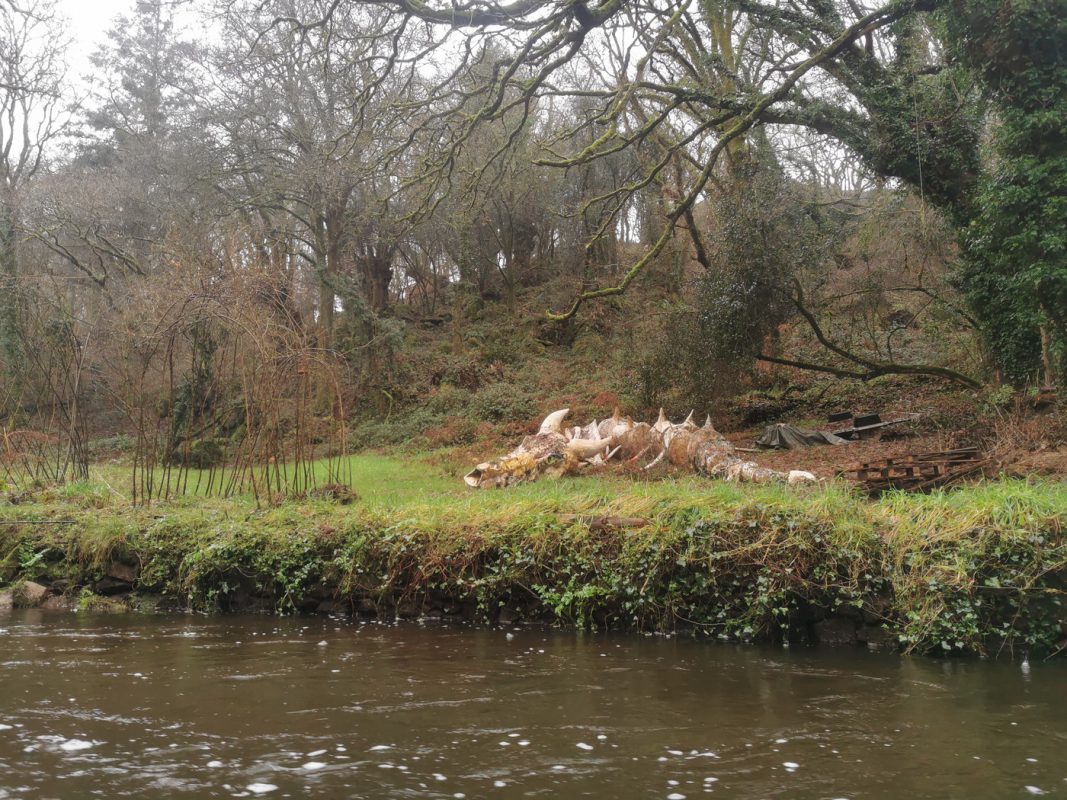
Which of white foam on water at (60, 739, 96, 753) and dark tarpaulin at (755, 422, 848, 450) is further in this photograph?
dark tarpaulin at (755, 422, 848, 450)

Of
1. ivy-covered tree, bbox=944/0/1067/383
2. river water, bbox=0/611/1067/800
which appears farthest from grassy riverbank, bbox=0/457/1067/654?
ivy-covered tree, bbox=944/0/1067/383

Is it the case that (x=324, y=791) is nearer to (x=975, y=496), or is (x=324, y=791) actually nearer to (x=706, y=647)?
(x=706, y=647)

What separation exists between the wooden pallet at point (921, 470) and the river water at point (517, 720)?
3.28 metres

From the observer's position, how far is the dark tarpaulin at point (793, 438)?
53.8 ft

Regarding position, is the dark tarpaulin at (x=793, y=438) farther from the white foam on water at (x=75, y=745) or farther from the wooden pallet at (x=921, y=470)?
the white foam on water at (x=75, y=745)

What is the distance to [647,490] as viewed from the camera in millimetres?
8836

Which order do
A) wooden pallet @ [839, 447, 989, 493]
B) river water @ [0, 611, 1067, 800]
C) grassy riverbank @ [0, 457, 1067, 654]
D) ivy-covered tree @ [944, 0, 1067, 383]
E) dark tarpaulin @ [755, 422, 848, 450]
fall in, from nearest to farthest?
river water @ [0, 611, 1067, 800] < grassy riverbank @ [0, 457, 1067, 654] < wooden pallet @ [839, 447, 989, 493] < ivy-covered tree @ [944, 0, 1067, 383] < dark tarpaulin @ [755, 422, 848, 450]

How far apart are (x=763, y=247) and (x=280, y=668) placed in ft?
45.5

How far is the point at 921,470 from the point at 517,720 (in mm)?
6544

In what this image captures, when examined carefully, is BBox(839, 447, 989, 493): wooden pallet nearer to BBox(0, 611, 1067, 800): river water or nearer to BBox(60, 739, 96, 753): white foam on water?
BBox(0, 611, 1067, 800): river water

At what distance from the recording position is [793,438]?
54.5 feet

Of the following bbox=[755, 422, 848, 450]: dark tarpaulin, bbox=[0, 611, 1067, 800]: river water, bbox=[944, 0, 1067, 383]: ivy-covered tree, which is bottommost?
bbox=[0, 611, 1067, 800]: river water

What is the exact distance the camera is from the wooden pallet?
30.9 feet

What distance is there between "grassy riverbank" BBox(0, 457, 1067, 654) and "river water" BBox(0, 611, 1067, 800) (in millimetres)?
400
